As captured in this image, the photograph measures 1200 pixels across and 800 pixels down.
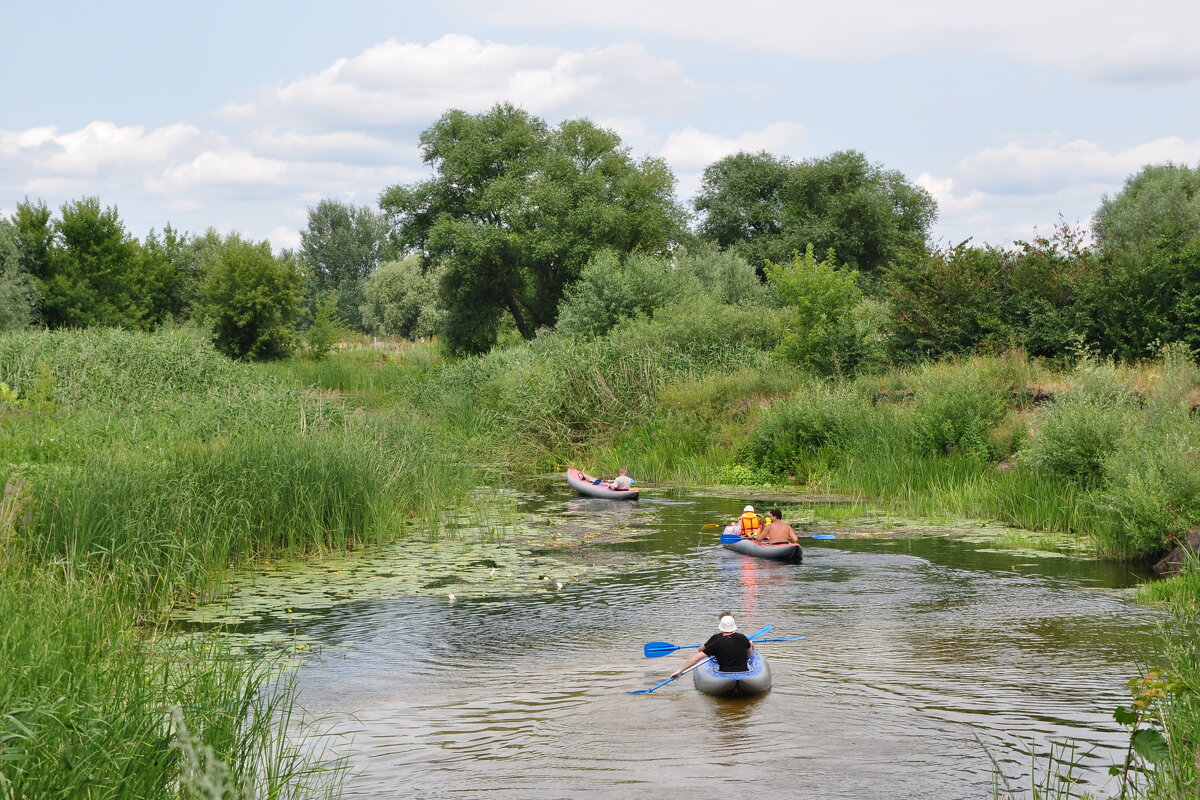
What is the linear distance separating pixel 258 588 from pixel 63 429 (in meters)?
4.81

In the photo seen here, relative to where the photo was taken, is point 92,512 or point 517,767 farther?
point 92,512

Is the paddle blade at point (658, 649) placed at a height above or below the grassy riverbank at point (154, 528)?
below

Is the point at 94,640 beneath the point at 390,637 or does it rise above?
above

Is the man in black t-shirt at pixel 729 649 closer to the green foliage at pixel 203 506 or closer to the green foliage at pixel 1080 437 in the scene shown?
the green foliage at pixel 203 506

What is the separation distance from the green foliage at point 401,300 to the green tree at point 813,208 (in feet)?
72.2

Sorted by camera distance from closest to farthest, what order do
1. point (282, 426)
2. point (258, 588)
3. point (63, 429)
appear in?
point (258, 588)
point (63, 429)
point (282, 426)

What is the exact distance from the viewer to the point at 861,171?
206 feet

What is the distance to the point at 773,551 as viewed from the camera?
49.5 feet

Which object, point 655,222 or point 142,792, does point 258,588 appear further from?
point 655,222

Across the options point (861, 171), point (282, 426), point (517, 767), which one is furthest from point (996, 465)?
point (861, 171)

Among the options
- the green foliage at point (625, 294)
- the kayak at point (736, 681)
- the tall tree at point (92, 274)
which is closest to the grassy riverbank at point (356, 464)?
the green foliage at point (625, 294)

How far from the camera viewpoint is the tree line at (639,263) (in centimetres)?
2595

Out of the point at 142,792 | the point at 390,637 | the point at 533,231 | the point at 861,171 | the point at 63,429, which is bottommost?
the point at 390,637

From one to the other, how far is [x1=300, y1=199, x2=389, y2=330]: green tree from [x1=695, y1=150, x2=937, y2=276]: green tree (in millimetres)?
46513
